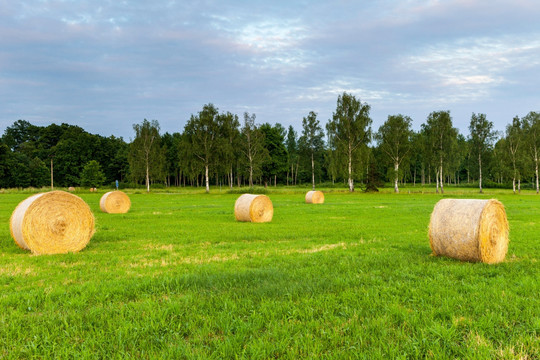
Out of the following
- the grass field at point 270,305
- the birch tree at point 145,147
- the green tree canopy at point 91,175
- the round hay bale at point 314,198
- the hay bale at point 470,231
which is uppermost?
the birch tree at point 145,147

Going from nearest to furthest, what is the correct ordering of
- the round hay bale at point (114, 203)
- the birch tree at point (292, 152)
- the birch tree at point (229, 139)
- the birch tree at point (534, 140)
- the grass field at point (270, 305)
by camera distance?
the grass field at point (270, 305) → the round hay bale at point (114, 203) → the birch tree at point (534, 140) → the birch tree at point (229, 139) → the birch tree at point (292, 152)

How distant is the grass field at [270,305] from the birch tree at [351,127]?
180ft

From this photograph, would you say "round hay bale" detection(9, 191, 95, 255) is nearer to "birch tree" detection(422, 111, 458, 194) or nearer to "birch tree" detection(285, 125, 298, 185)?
"birch tree" detection(422, 111, 458, 194)

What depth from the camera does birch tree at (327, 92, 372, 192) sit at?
211 feet

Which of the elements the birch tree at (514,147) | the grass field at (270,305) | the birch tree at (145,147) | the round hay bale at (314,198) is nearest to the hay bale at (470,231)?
the grass field at (270,305)

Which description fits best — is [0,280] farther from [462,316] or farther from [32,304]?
[462,316]

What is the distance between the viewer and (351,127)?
65188 millimetres

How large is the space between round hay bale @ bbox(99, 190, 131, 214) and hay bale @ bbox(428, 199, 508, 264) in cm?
2346

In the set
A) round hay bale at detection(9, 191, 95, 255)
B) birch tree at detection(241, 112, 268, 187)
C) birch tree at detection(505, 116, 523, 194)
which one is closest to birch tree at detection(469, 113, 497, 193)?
birch tree at detection(505, 116, 523, 194)

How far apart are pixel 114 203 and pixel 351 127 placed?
158ft

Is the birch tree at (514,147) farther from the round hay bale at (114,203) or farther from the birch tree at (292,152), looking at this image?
the round hay bale at (114,203)

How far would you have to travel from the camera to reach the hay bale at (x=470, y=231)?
29.0 feet

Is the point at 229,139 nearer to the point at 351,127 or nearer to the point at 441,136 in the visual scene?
the point at 351,127

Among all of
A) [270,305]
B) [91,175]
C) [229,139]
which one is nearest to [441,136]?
[229,139]
